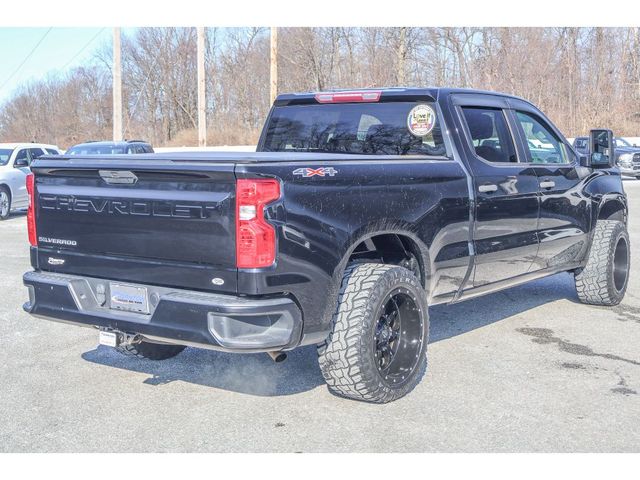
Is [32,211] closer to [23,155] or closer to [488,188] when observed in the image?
[488,188]

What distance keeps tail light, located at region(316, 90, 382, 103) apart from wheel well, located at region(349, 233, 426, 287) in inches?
49.3

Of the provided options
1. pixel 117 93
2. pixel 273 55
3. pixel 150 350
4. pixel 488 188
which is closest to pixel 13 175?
pixel 273 55

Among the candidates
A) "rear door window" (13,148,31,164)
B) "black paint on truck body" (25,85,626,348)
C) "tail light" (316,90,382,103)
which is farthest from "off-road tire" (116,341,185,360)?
"rear door window" (13,148,31,164)

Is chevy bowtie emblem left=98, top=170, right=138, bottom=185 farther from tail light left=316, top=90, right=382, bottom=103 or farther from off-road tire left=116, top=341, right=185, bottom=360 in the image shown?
tail light left=316, top=90, right=382, bottom=103

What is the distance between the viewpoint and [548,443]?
Answer: 14.1 ft

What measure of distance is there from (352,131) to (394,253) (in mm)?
1173

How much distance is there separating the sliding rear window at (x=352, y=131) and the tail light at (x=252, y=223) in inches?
79.7

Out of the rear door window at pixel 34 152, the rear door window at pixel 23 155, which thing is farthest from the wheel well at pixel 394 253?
the rear door window at pixel 34 152

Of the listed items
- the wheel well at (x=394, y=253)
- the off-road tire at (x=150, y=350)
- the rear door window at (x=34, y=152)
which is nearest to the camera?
the wheel well at (x=394, y=253)

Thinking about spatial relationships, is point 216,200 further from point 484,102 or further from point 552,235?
point 552,235

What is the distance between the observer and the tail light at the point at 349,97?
6055 millimetres

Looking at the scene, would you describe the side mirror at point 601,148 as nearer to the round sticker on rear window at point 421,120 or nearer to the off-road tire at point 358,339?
the round sticker on rear window at point 421,120

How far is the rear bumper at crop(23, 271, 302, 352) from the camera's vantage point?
13.7 feet
